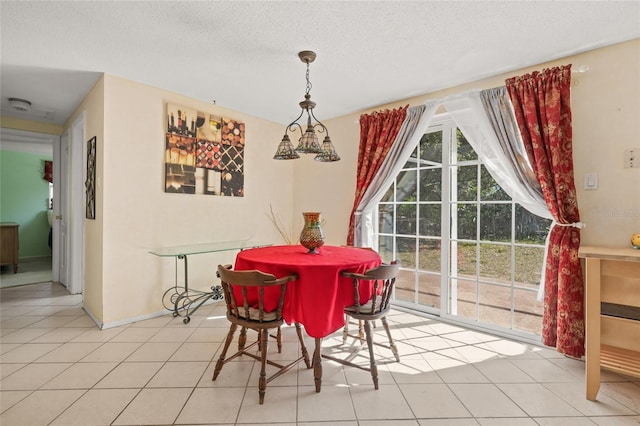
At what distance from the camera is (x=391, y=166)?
3.41m

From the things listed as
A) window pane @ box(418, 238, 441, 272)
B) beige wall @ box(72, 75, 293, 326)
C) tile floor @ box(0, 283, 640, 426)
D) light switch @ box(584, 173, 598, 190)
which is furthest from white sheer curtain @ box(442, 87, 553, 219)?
beige wall @ box(72, 75, 293, 326)

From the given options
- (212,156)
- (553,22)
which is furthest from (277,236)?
(553,22)

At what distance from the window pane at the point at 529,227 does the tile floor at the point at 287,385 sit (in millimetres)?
941

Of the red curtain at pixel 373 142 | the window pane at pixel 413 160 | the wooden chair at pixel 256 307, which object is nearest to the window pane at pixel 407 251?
the red curtain at pixel 373 142

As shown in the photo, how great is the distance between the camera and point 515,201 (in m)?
2.75

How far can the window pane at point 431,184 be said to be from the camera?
3309 millimetres

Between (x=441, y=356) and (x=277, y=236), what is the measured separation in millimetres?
2799

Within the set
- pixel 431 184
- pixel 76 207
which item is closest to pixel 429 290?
pixel 431 184

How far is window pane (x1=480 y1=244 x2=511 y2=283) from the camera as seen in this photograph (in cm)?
288

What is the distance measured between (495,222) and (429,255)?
0.76 metres

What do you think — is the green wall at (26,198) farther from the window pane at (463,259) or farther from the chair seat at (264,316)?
the window pane at (463,259)

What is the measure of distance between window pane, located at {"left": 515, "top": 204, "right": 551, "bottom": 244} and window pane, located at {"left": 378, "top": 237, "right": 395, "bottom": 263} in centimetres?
132

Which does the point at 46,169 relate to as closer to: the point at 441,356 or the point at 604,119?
the point at 441,356

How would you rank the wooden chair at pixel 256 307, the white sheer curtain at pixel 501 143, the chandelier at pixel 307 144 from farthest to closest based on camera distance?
the white sheer curtain at pixel 501 143, the chandelier at pixel 307 144, the wooden chair at pixel 256 307
